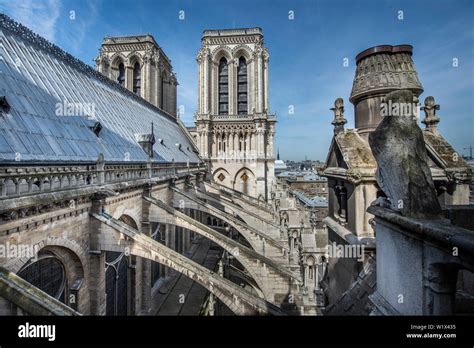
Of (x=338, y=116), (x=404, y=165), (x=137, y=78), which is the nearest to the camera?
(x=404, y=165)

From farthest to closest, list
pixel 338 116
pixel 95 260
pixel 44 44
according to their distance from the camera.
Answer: pixel 44 44
pixel 95 260
pixel 338 116

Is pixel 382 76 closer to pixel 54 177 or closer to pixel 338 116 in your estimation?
pixel 338 116

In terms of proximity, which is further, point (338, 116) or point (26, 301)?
point (338, 116)

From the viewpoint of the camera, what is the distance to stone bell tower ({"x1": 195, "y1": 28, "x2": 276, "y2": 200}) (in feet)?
110

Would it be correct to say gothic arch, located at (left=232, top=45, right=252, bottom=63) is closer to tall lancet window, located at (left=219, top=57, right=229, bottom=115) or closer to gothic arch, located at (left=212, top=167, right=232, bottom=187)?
tall lancet window, located at (left=219, top=57, right=229, bottom=115)

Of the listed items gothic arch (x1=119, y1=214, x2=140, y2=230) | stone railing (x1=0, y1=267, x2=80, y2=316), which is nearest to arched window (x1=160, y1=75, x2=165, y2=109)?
gothic arch (x1=119, y1=214, x2=140, y2=230)

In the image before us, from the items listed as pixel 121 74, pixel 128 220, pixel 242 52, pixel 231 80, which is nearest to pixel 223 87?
pixel 231 80

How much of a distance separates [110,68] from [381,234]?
40.1m

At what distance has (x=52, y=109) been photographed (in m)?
10.4

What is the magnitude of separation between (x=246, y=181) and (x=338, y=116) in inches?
1056

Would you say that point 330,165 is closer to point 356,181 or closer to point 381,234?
point 356,181

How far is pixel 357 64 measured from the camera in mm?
7371

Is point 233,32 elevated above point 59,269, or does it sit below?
above

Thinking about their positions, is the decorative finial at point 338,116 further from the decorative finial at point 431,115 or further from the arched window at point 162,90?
the arched window at point 162,90
